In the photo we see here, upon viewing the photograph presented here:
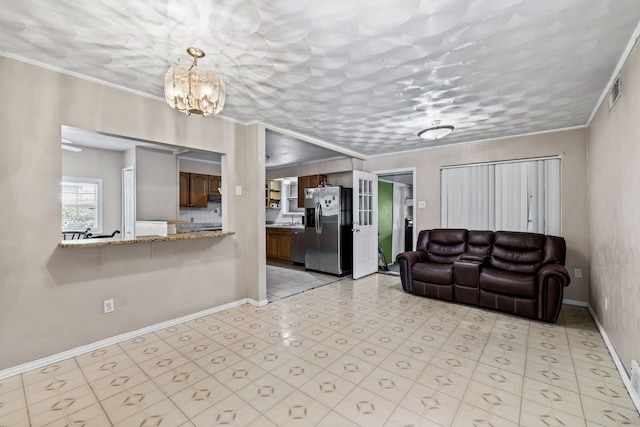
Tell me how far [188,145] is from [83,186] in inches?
131

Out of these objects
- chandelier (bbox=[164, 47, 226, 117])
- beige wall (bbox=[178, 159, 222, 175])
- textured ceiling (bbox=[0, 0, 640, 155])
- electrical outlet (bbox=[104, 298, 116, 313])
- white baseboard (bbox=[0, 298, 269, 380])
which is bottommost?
white baseboard (bbox=[0, 298, 269, 380])

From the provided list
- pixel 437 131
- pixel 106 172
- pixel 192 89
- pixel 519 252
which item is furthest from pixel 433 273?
pixel 106 172

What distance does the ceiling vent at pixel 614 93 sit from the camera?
2.29 metres

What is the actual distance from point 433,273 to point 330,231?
7.28 ft

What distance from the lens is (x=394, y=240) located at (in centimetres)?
734

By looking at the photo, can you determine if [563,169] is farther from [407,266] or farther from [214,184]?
[214,184]

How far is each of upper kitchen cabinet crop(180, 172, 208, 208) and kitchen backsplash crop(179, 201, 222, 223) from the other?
315 mm

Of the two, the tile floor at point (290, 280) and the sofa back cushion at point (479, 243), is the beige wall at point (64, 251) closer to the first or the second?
the tile floor at point (290, 280)

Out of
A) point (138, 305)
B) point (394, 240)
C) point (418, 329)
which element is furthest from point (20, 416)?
point (394, 240)

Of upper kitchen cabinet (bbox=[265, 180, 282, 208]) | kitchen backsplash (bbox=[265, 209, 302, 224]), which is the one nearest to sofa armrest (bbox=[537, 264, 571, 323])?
kitchen backsplash (bbox=[265, 209, 302, 224])

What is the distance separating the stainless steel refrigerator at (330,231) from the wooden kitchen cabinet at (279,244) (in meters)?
0.85

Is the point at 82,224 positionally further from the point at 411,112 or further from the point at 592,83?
the point at 592,83

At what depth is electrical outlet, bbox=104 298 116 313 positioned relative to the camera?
2.69 m

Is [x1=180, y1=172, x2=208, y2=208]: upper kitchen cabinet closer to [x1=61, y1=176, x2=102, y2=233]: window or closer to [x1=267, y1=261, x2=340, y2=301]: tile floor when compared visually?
[x1=61, y1=176, x2=102, y2=233]: window
